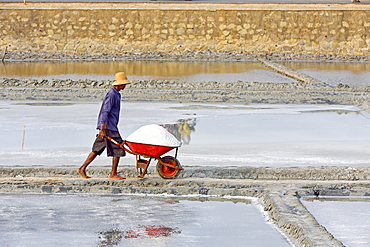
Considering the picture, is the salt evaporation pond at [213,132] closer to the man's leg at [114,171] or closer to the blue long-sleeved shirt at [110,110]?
the man's leg at [114,171]

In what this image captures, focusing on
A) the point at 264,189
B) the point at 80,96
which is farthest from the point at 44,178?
the point at 80,96

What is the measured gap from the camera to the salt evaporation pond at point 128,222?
4.40 metres

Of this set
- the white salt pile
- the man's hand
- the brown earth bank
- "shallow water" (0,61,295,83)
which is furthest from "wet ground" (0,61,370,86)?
the white salt pile

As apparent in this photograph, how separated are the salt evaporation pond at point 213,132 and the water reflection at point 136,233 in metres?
2.33

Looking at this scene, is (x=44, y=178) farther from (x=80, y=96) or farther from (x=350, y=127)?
(x=80, y=96)

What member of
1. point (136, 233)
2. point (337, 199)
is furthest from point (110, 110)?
point (337, 199)

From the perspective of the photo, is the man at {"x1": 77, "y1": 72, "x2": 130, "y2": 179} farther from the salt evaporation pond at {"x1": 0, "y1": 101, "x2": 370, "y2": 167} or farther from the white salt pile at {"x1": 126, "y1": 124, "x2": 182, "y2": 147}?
the salt evaporation pond at {"x1": 0, "y1": 101, "x2": 370, "y2": 167}

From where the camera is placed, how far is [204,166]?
6770mm

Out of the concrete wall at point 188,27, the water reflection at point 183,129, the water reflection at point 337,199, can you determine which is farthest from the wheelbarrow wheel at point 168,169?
the concrete wall at point 188,27

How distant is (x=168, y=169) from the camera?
20.5 feet

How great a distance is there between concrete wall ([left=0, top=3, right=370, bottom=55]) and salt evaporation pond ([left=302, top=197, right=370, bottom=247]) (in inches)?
876

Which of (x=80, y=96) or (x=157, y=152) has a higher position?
(x=157, y=152)

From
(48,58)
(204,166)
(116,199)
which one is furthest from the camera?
(48,58)

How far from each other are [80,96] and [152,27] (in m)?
14.5
